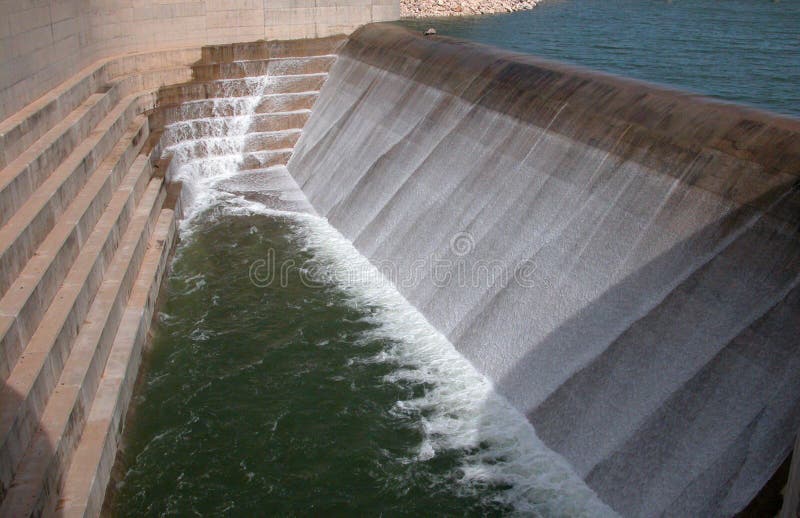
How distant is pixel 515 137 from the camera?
42.5ft

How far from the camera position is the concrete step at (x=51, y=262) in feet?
27.7

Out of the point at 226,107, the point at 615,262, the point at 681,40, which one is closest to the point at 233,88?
the point at 226,107

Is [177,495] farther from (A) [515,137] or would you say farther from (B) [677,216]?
(A) [515,137]

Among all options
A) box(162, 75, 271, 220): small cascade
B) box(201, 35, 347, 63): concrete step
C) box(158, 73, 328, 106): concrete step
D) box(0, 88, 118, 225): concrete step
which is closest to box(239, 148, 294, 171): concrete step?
Result: box(162, 75, 271, 220): small cascade

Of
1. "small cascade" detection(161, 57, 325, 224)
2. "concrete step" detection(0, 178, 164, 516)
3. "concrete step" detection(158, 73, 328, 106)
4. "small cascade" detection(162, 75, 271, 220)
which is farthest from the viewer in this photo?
"concrete step" detection(158, 73, 328, 106)

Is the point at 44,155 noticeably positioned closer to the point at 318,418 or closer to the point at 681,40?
the point at 318,418

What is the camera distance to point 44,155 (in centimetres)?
1201

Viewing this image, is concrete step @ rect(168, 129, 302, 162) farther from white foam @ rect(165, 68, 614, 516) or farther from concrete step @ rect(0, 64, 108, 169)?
white foam @ rect(165, 68, 614, 516)

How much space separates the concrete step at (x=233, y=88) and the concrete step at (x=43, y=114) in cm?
260

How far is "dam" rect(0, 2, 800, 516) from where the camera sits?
8055mm

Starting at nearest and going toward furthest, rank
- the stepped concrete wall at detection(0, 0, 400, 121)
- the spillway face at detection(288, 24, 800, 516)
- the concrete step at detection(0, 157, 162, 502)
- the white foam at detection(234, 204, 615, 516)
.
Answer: the concrete step at detection(0, 157, 162, 502) < the spillway face at detection(288, 24, 800, 516) < the white foam at detection(234, 204, 615, 516) < the stepped concrete wall at detection(0, 0, 400, 121)

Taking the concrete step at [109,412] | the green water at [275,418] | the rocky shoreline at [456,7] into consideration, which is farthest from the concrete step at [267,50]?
the rocky shoreline at [456,7]

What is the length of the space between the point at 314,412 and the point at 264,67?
13712 millimetres

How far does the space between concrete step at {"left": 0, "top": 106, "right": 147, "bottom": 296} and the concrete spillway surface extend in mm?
2452
